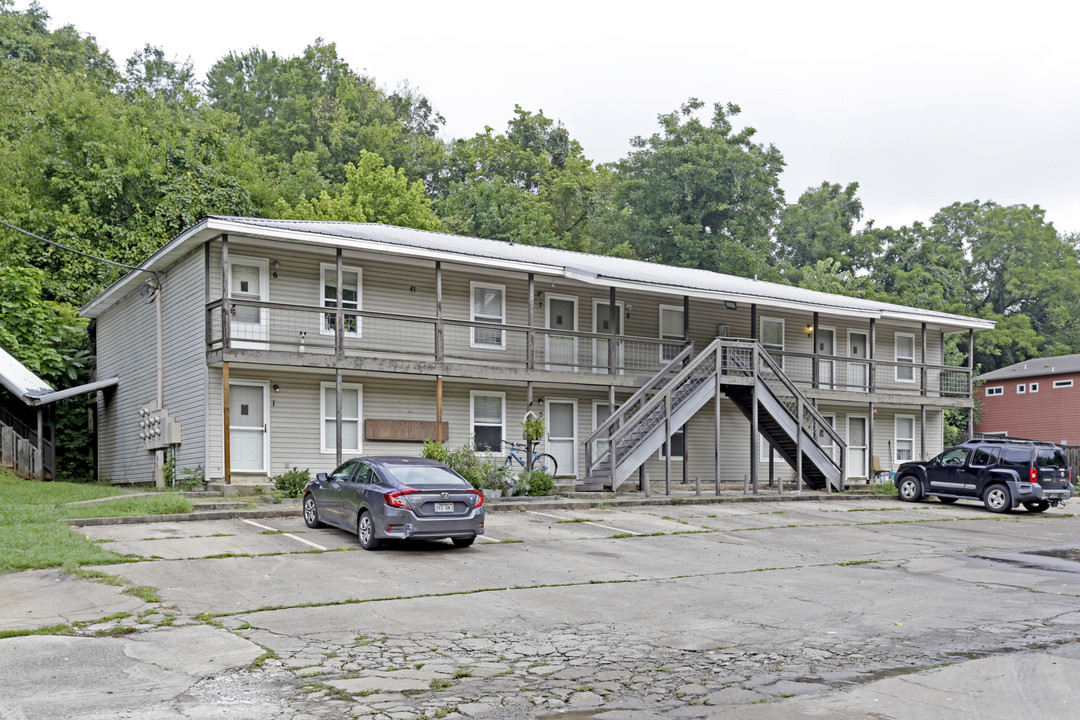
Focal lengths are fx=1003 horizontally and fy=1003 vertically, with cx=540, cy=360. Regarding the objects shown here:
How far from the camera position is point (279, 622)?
9797 millimetres

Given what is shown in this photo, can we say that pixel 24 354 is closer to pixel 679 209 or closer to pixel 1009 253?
pixel 679 209

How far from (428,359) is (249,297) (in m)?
4.75

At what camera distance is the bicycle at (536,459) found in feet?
84.1

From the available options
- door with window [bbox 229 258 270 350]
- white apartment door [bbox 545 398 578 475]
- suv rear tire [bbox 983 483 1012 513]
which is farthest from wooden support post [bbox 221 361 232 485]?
suv rear tire [bbox 983 483 1012 513]

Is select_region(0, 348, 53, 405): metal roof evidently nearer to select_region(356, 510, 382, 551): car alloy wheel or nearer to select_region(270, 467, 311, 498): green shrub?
select_region(270, 467, 311, 498): green shrub

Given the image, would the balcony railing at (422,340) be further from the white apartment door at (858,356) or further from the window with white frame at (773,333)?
the white apartment door at (858,356)

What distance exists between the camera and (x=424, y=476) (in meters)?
15.2

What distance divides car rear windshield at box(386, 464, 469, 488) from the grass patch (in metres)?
3.93

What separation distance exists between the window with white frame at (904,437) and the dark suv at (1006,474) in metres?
9.56

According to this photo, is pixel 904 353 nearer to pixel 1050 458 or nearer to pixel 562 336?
pixel 1050 458

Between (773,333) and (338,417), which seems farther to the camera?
(773,333)

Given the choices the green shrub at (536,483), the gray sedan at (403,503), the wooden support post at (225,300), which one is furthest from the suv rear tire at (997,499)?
the wooden support post at (225,300)

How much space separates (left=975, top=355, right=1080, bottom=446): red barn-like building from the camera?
49.1m

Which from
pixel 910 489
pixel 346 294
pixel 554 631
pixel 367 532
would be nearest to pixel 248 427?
pixel 346 294
